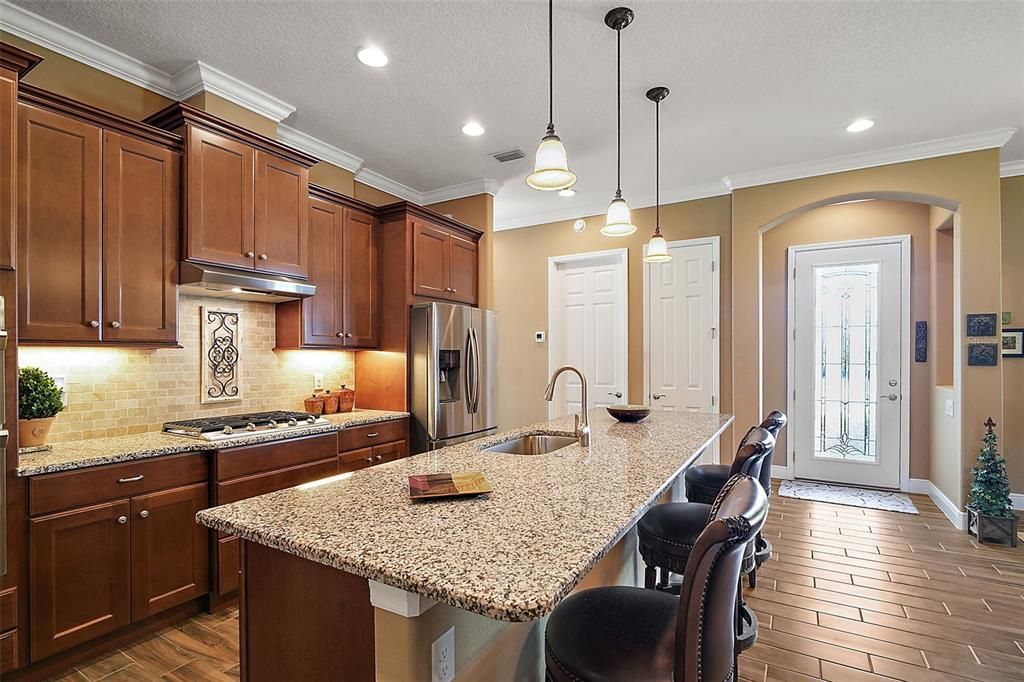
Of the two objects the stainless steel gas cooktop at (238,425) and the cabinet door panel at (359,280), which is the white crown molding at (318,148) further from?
the stainless steel gas cooktop at (238,425)

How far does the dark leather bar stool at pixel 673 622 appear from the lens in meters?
A: 0.95

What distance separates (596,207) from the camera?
526 centimetres

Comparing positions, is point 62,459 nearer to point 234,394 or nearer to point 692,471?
point 234,394

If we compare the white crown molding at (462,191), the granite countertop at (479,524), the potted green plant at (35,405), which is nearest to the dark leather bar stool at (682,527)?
the granite countertop at (479,524)

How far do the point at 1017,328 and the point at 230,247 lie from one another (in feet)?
19.5

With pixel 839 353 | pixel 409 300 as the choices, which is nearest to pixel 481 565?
pixel 409 300

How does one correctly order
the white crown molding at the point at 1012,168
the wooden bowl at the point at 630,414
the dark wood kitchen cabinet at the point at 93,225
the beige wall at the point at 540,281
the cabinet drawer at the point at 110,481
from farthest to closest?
1. the beige wall at the point at 540,281
2. the white crown molding at the point at 1012,168
3. the wooden bowl at the point at 630,414
4. the dark wood kitchen cabinet at the point at 93,225
5. the cabinet drawer at the point at 110,481

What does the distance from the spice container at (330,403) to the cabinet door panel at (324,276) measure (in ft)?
1.33

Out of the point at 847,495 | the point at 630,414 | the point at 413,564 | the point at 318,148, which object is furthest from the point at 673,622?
the point at 847,495

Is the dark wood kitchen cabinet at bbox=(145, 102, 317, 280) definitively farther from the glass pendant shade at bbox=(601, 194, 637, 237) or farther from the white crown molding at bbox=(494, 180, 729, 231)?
the white crown molding at bbox=(494, 180, 729, 231)

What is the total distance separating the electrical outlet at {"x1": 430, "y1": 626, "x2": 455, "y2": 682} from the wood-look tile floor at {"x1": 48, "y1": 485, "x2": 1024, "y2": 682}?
5.00 feet

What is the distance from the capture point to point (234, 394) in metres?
3.22

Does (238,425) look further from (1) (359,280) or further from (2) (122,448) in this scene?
(1) (359,280)

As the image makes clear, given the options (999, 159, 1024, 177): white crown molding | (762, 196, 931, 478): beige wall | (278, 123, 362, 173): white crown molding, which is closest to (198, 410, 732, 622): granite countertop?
(278, 123, 362, 173): white crown molding
